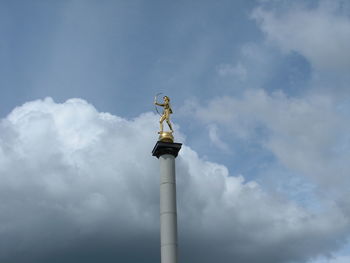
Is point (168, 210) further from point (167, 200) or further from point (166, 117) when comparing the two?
point (166, 117)

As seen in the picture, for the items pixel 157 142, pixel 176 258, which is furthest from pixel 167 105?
pixel 176 258

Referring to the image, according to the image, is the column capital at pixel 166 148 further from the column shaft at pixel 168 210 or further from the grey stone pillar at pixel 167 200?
the column shaft at pixel 168 210

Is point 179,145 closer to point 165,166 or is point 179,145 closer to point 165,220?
point 165,166

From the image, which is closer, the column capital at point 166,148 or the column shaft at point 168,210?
the column shaft at point 168,210

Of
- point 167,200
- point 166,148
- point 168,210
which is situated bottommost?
point 168,210

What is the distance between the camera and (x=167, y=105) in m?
54.0

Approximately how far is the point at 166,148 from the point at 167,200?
194 inches

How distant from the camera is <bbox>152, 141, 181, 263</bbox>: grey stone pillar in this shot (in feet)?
154

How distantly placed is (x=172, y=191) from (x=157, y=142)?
481 centimetres

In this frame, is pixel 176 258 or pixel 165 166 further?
pixel 165 166

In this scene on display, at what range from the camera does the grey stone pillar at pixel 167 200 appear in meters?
46.9

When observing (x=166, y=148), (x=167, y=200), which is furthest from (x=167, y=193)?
(x=166, y=148)

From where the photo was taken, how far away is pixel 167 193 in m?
49.1

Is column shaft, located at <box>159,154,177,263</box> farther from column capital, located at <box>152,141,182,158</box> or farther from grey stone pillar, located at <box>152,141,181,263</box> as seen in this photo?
column capital, located at <box>152,141,182,158</box>
